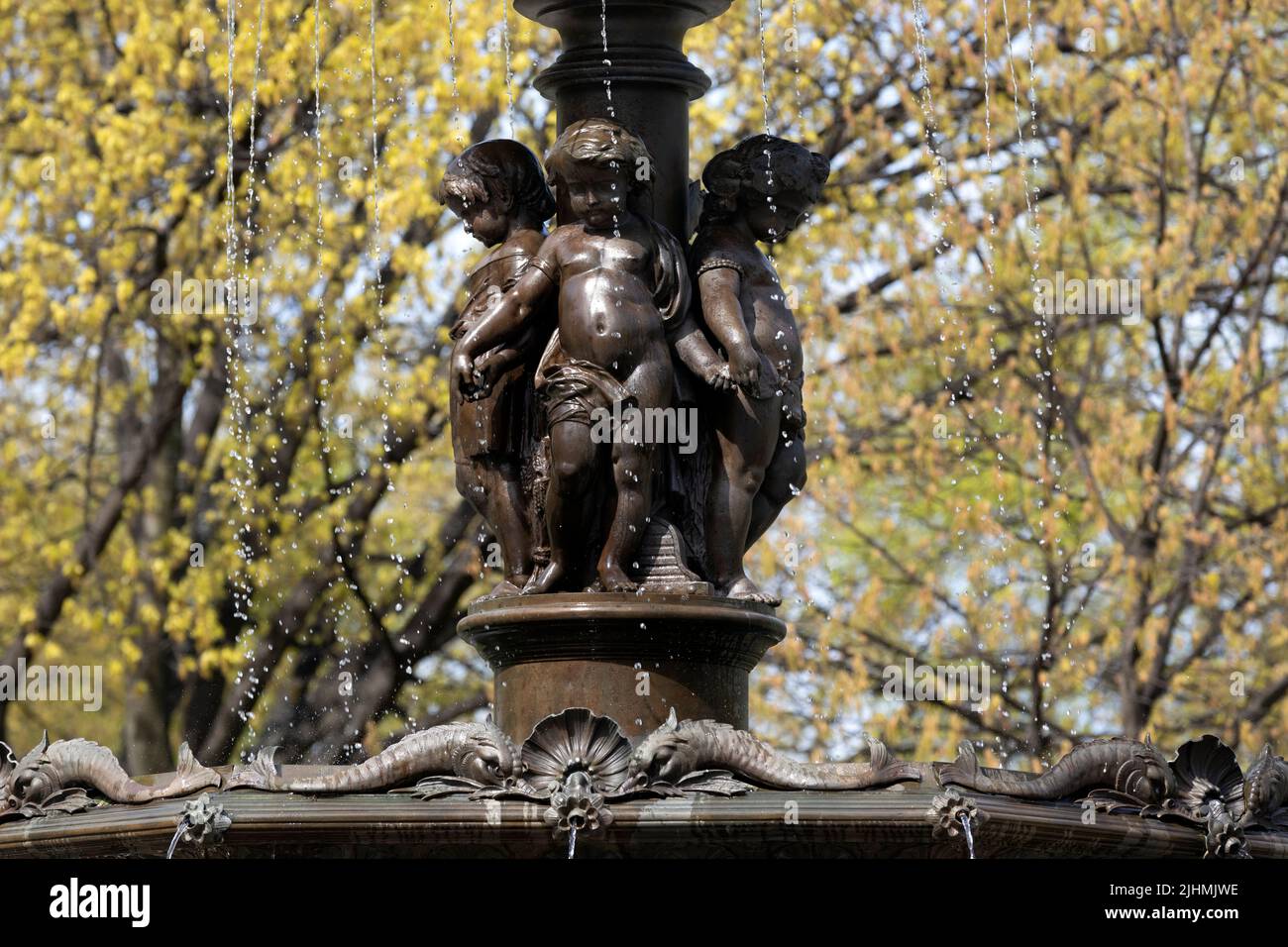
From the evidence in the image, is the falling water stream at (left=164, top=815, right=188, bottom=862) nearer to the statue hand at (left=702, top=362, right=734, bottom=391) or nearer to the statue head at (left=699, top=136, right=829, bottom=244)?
the statue hand at (left=702, top=362, right=734, bottom=391)

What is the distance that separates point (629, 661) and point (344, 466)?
1561 centimetres

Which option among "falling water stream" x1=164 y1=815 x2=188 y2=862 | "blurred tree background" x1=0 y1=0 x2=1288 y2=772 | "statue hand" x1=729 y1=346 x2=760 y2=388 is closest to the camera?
"falling water stream" x1=164 y1=815 x2=188 y2=862

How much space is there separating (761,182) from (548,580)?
1.58 metres

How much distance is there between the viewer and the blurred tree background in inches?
687

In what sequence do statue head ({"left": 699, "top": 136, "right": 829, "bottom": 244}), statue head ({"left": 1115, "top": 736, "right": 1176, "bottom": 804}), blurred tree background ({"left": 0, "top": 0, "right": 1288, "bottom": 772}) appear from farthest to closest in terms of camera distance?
blurred tree background ({"left": 0, "top": 0, "right": 1288, "bottom": 772}) < statue head ({"left": 699, "top": 136, "right": 829, "bottom": 244}) < statue head ({"left": 1115, "top": 736, "right": 1176, "bottom": 804})

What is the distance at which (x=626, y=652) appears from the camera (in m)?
8.57

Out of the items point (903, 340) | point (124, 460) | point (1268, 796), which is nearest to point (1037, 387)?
point (903, 340)

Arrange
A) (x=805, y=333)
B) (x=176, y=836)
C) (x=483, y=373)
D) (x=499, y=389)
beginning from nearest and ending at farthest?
(x=176, y=836), (x=483, y=373), (x=499, y=389), (x=805, y=333)

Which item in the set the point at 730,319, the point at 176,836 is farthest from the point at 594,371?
the point at 176,836

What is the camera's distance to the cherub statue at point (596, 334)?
861 centimetres

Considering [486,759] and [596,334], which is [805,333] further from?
[486,759]

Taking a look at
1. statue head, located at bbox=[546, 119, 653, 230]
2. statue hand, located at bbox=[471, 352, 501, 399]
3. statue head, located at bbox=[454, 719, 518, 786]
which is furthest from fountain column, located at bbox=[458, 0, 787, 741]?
statue head, located at bbox=[454, 719, 518, 786]

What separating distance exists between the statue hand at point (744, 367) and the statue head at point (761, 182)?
642 mm

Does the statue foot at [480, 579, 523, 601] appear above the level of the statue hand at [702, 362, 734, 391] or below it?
below
